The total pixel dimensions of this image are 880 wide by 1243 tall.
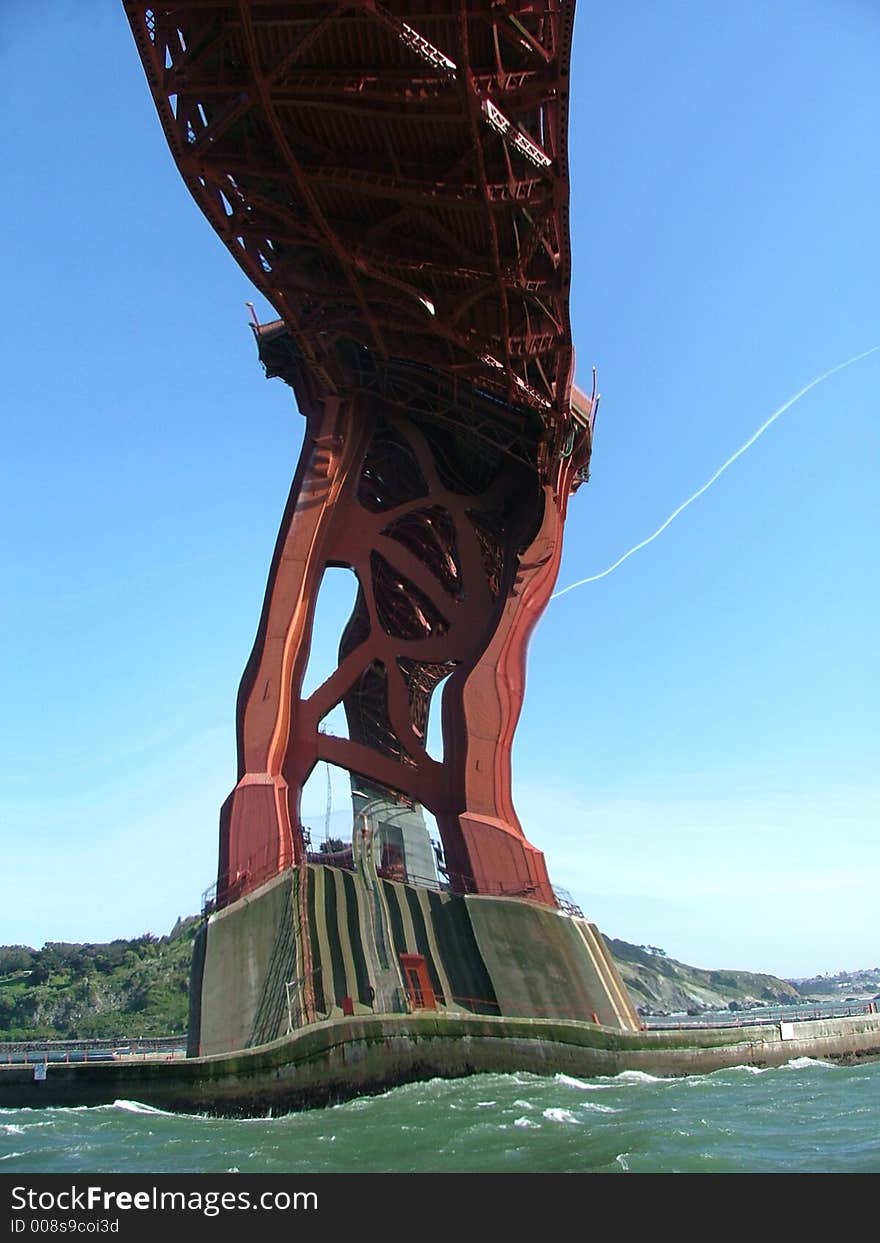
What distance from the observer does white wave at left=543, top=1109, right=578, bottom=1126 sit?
482 inches

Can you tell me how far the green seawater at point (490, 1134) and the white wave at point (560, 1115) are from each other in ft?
0.07

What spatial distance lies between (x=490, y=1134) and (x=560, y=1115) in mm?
1796

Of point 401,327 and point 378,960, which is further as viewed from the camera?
point 401,327

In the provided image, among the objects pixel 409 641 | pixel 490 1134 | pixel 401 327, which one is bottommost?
pixel 490 1134

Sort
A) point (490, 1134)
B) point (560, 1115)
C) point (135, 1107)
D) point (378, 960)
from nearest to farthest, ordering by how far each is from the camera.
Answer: point (490, 1134), point (560, 1115), point (135, 1107), point (378, 960)

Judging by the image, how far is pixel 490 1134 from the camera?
37.0 ft

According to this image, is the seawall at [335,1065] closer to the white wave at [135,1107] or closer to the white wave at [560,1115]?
the white wave at [135,1107]

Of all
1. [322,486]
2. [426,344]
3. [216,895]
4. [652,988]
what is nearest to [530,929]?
[216,895]

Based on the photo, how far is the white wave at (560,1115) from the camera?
482 inches

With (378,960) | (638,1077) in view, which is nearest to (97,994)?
(378,960)

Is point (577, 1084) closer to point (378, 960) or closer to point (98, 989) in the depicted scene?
point (378, 960)

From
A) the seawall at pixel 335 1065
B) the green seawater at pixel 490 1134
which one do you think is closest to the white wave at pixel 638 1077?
the seawall at pixel 335 1065

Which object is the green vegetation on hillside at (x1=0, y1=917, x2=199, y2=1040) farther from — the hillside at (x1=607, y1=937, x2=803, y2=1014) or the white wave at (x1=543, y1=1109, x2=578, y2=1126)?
the hillside at (x1=607, y1=937, x2=803, y2=1014)

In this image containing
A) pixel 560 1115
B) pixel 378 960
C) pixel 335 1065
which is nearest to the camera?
pixel 560 1115
